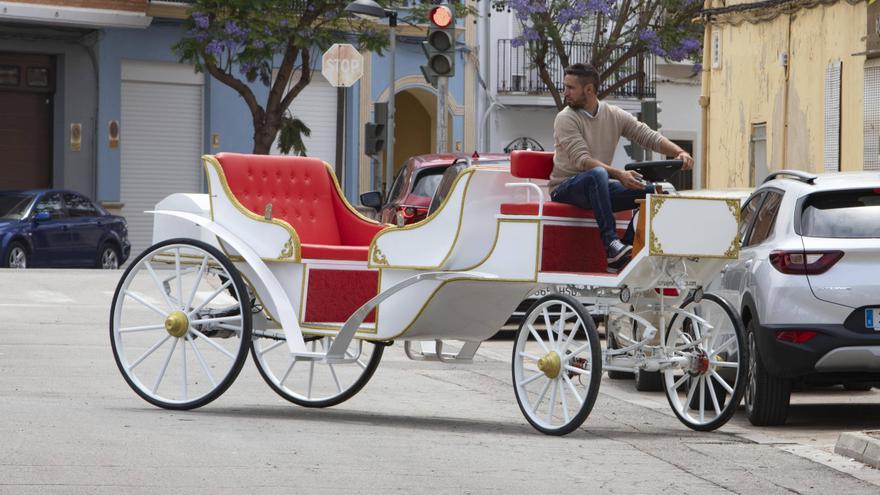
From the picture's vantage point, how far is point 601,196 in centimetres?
968

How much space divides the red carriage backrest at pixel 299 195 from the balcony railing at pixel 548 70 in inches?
1191

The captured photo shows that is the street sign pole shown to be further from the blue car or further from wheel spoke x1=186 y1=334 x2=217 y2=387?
the blue car

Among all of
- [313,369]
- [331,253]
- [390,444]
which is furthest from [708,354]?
[313,369]

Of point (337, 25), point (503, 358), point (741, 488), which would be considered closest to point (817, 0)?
point (503, 358)

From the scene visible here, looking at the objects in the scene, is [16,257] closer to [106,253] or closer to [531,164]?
[106,253]

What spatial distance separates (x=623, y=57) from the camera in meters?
36.3

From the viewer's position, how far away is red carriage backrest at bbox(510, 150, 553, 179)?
32.7 feet

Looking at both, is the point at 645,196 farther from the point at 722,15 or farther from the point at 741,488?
the point at 722,15

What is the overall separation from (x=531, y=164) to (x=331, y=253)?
1.34 metres

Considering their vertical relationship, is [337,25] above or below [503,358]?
above

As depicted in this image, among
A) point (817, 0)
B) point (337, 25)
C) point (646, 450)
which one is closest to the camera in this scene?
point (646, 450)

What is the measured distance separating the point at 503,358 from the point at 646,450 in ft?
21.5

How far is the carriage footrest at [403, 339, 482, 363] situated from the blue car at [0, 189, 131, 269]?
19.0 meters

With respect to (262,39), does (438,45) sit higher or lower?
lower
